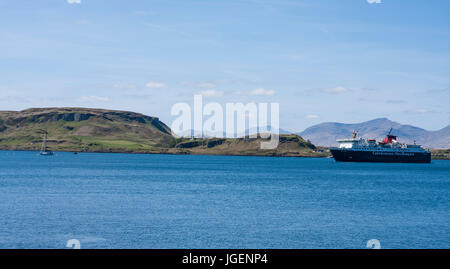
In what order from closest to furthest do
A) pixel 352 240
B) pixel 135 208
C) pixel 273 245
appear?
pixel 273 245
pixel 352 240
pixel 135 208

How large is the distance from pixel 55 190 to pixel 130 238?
158 ft

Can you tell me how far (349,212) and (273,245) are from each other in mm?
24798

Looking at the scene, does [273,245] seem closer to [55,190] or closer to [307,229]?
[307,229]

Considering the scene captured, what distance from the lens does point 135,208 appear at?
60594mm

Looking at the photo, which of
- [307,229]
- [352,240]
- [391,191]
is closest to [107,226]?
[307,229]

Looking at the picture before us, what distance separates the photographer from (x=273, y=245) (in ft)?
131
